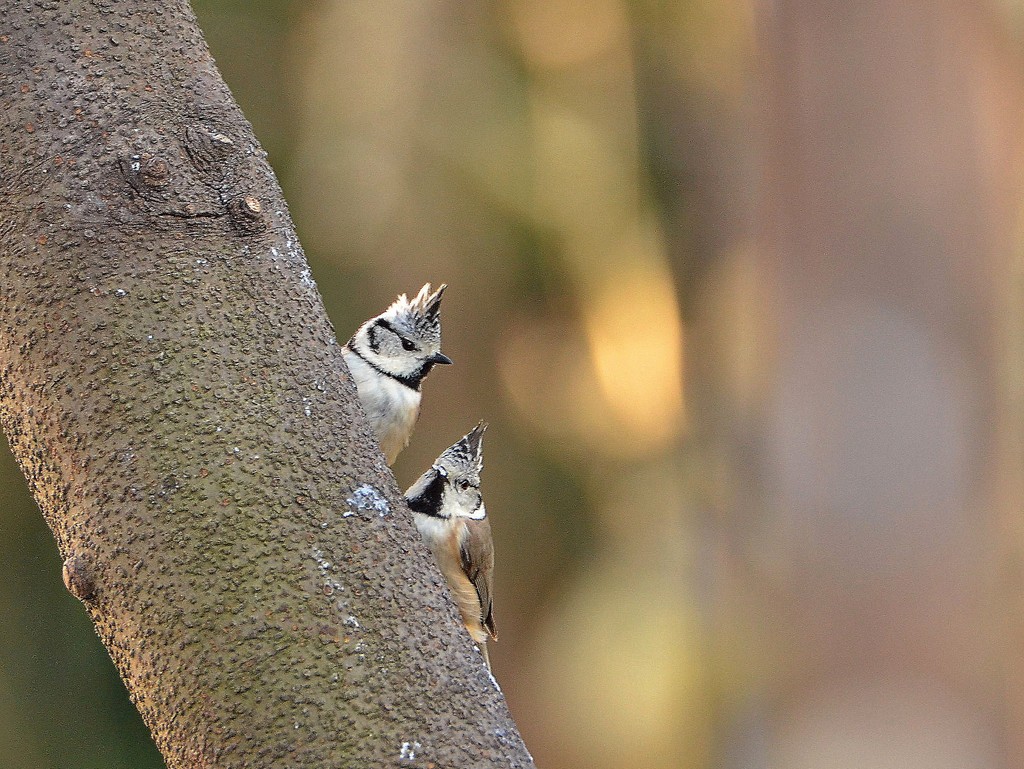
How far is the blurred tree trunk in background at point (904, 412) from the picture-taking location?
2.83 m

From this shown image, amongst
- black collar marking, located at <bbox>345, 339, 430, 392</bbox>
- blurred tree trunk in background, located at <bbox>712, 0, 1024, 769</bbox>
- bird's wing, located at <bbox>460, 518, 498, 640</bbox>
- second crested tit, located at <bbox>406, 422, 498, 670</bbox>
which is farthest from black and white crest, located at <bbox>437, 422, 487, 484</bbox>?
blurred tree trunk in background, located at <bbox>712, 0, 1024, 769</bbox>

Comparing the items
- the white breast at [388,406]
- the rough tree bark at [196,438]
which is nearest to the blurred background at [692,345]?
the white breast at [388,406]

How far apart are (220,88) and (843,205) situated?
6.66 feet

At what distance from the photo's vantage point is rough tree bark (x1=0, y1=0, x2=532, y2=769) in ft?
3.31

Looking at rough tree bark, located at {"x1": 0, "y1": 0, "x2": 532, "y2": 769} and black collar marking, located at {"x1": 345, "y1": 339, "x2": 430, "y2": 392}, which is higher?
rough tree bark, located at {"x1": 0, "y1": 0, "x2": 532, "y2": 769}

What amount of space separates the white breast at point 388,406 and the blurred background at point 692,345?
1066 millimetres

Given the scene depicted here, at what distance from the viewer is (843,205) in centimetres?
295

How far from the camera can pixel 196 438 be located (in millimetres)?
1080

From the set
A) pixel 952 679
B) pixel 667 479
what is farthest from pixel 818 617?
pixel 667 479

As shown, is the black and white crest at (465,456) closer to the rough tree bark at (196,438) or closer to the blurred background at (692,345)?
the blurred background at (692,345)

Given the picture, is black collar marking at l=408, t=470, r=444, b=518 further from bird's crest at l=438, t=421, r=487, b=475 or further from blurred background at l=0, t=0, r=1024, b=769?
blurred background at l=0, t=0, r=1024, b=769

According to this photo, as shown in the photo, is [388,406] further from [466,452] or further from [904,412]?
[904,412]

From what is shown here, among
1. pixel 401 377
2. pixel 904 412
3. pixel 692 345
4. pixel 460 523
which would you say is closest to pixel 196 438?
pixel 460 523

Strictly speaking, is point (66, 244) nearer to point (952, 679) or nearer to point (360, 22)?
point (952, 679)
